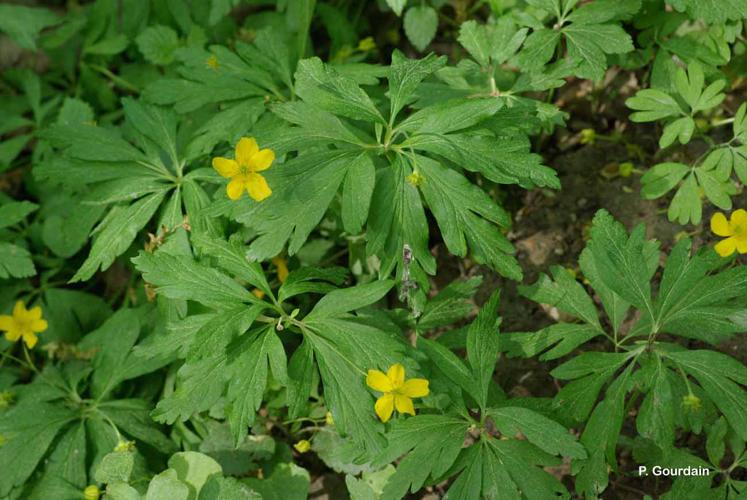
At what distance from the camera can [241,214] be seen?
7.37 feet

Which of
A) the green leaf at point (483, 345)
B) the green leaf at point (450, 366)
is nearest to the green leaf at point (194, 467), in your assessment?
the green leaf at point (450, 366)

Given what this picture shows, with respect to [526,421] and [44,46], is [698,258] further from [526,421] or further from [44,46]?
[44,46]

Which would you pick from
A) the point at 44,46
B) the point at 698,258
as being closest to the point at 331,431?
the point at 698,258

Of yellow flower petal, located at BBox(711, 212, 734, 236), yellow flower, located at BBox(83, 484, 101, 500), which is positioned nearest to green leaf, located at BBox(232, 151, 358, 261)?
yellow flower, located at BBox(83, 484, 101, 500)

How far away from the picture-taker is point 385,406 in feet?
6.88

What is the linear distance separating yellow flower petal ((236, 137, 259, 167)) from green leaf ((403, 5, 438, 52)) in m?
1.43

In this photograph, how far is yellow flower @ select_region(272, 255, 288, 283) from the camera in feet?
9.24

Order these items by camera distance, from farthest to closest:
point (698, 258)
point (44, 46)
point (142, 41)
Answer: point (44, 46) → point (142, 41) → point (698, 258)

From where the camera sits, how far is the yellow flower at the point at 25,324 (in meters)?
2.96

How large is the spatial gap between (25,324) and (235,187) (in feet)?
4.70

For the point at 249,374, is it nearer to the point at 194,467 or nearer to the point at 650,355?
the point at 194,467

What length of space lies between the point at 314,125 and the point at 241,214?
1.24 ft

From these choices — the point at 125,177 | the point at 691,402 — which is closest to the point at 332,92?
the point at 125,177

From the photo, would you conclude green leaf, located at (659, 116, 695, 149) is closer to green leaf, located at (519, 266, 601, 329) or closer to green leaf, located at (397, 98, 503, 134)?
green leaf, located at (519, 266, 601, 329)
